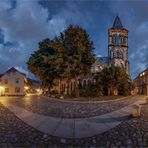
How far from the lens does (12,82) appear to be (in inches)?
2862

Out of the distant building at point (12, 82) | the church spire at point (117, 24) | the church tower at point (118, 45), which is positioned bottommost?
the distant building at point (12, 82)

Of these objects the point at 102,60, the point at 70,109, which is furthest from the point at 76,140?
→ the point at 102,60

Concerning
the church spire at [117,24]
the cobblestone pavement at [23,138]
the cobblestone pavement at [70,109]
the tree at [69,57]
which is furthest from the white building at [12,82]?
the cobblestone pavement at [23,138]

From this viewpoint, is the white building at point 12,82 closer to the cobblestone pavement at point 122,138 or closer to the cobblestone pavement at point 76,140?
the cobblestone pavement at point 76,140

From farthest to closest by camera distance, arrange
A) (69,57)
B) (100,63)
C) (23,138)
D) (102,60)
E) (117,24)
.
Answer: (117,24)
(102,60)
(100,63)
(69,57)
(23,138)

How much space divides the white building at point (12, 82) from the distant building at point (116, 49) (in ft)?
108

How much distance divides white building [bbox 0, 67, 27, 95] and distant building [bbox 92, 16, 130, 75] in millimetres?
32983

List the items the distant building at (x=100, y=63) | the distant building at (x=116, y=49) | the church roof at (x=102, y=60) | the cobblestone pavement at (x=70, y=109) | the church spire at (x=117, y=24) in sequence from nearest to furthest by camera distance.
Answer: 1. the cobblestone pavement at (x=70, y=109)
2. the distant building at (x=100, y=63)
3. the distant building at (x=116, y=49)
4. the church roof at (x=102, y=60)
5. the church spire at (x=117, y=24)

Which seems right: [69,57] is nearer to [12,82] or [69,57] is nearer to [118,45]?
[12,82]

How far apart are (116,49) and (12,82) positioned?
47.3 m

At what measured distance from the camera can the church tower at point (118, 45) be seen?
3748 inches

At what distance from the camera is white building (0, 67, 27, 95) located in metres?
72.4

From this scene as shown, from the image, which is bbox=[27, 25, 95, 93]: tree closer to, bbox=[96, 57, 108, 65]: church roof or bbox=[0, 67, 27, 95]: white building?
bbox=[0, 67, 27, 95]: white building

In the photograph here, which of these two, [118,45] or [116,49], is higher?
[118,45]
